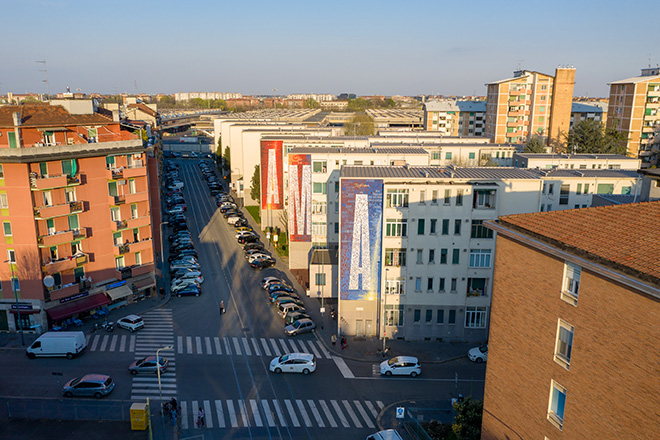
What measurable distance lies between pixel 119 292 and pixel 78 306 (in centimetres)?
420

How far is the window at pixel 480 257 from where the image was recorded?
41031 millimetres

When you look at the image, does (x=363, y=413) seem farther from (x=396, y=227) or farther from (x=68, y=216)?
(x=68, y=216)

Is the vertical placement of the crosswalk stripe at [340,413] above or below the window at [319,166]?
below

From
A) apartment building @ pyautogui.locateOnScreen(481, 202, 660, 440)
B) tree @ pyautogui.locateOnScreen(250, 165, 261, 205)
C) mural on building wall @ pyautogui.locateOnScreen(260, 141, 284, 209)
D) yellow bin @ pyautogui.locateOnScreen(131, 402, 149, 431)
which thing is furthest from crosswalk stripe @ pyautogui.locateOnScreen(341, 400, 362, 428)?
tree @ pyautogui.locateOnScreen(250, 165, 261, 205)

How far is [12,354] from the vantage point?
40500 millimetres

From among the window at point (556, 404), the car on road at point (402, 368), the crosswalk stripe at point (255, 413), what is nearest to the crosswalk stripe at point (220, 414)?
the crosswalk stripe at point (255, 413)

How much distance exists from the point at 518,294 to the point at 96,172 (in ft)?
130

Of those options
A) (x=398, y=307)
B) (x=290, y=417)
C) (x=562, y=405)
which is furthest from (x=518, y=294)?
(x=398, y=307)

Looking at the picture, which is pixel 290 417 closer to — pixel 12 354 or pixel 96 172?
pixel 12 354

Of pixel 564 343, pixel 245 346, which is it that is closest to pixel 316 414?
pixel 245 346

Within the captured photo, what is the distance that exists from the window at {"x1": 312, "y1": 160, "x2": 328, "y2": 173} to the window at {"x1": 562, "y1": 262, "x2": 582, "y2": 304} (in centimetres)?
3428

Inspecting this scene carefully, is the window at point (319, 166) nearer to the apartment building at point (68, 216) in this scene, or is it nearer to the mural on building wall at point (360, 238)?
the mural on building wall at point (360, 238)

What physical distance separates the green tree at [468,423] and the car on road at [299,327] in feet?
62.0

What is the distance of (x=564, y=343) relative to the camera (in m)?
20.2
